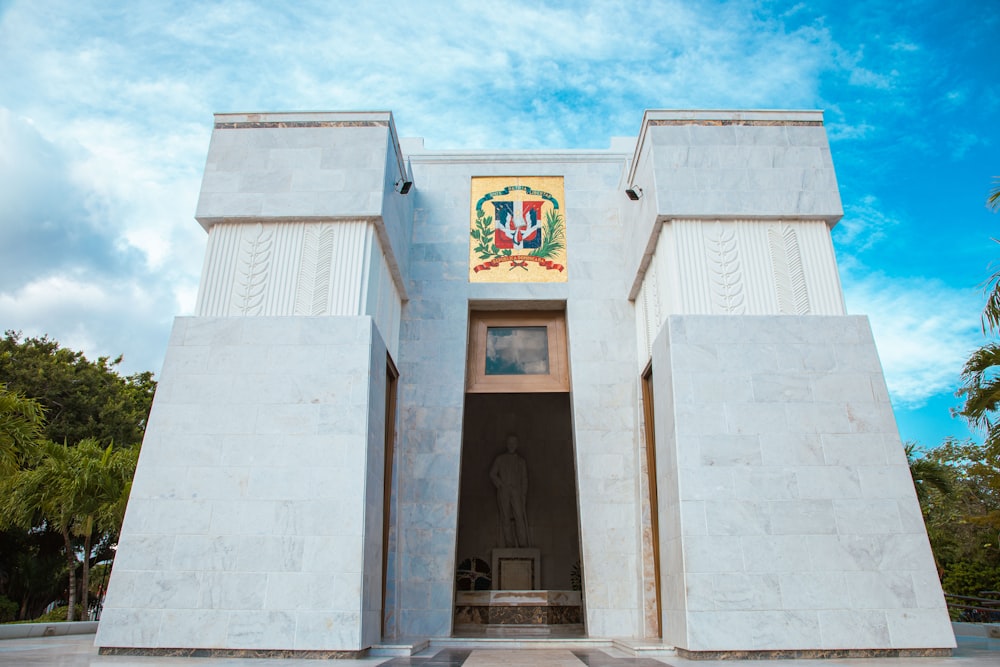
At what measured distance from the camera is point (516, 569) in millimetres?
13125

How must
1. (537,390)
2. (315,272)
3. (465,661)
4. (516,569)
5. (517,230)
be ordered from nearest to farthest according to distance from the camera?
(465,661) < (315,272) < (537,390) < (517,230) < (516,569)

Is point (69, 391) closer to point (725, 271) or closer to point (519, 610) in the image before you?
point (519, 610)

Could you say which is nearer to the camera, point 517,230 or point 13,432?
point 13,432

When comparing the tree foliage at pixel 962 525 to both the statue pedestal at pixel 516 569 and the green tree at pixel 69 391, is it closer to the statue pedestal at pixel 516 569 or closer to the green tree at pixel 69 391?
the statue pedestal at pixel 516 569

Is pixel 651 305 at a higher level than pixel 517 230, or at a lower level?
lower

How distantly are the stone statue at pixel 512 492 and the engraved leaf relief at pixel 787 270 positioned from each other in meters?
7.47

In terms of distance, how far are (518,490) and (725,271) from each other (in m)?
7.37

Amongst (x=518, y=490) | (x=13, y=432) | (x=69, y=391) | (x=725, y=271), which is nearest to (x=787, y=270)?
(x=725, y=271)

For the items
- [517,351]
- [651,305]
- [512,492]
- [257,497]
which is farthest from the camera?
[512,492]

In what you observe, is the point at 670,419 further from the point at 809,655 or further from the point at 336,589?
the point at 336,589

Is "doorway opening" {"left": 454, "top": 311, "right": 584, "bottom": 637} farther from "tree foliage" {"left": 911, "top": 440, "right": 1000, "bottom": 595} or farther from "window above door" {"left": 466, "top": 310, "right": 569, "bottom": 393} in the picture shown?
"tree foliage" {"left": 911, "top": 440, "right": 1000, "bottom": 595}

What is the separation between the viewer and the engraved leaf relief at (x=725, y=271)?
8.15 meters

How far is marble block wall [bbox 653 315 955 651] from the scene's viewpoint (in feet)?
21.7

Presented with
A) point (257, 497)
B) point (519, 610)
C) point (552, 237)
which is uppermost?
point (552, 237)
